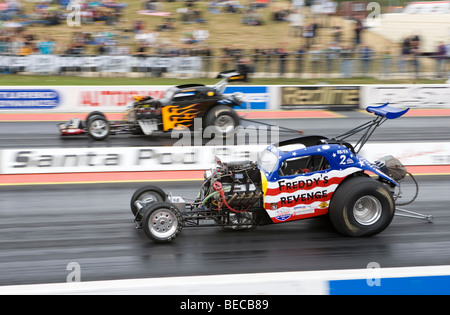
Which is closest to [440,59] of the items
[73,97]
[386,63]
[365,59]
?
[386,63]

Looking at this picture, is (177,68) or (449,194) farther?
(177,68)

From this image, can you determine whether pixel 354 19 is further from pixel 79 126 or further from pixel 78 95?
pixel 79 126

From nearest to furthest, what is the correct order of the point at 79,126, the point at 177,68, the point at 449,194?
the point at 449,194 < the point at 79,126 < the point at 177,68

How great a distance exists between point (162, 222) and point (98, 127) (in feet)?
25.0

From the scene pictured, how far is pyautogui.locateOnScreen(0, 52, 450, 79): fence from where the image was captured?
22.1 metres

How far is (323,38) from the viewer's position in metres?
24.5

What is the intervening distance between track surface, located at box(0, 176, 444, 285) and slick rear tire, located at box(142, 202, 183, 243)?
0.55ft

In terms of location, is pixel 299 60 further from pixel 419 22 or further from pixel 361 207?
pixel 361 207

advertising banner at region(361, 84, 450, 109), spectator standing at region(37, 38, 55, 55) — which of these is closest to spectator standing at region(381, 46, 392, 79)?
advertising banner at region(361, 84, 450, 109)

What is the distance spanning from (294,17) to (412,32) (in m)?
7.61

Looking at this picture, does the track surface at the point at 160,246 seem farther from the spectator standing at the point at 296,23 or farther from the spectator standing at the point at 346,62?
the spectator standing at the point at 296,23

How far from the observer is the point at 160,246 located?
24.3ft

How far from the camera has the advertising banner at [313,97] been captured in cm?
1972
